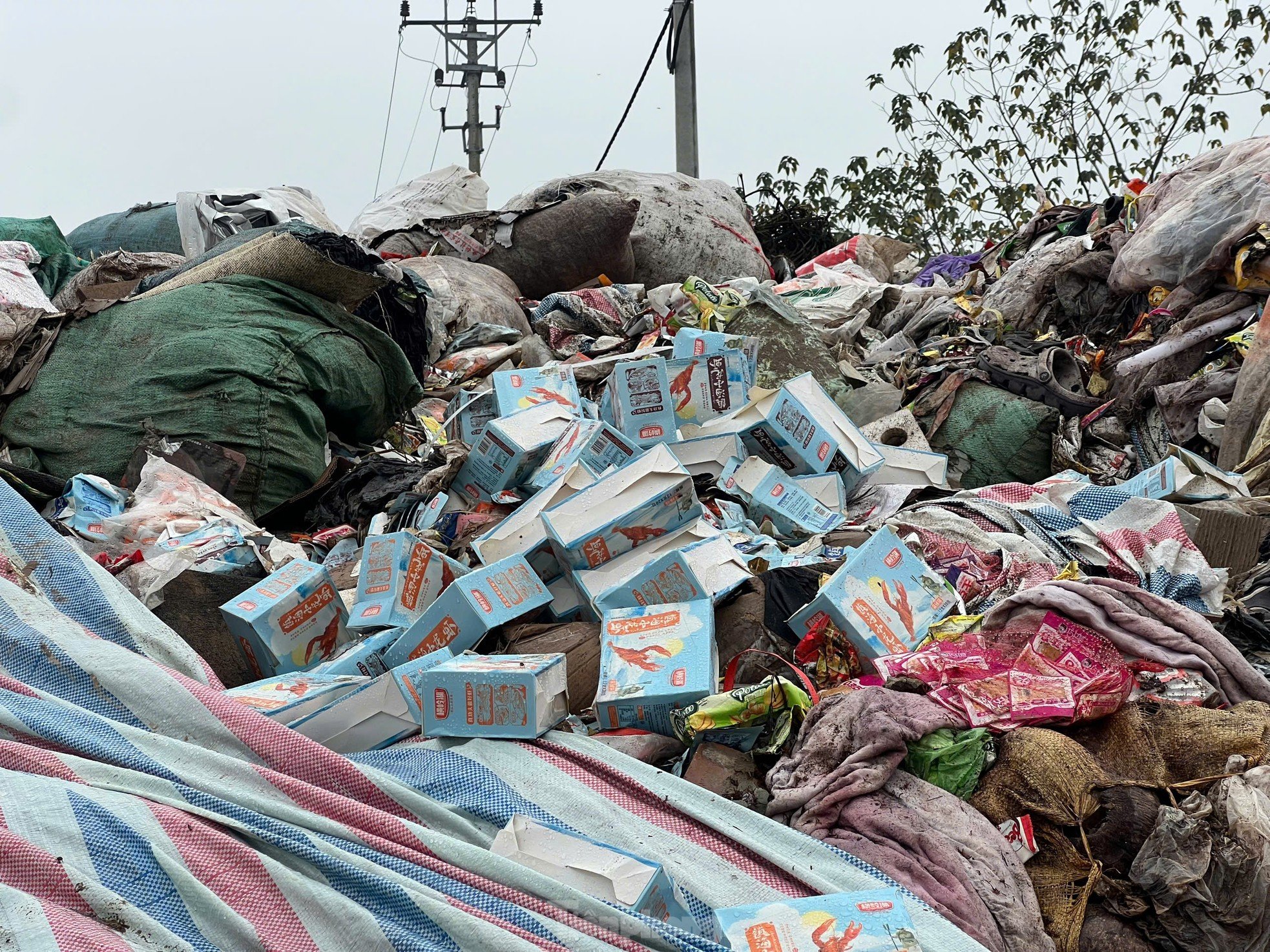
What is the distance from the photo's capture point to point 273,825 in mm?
1650

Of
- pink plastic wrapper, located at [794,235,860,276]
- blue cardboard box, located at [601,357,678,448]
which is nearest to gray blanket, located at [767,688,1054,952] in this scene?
blue cardboard box, located at [601,357,678,448]

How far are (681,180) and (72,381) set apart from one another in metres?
3.93

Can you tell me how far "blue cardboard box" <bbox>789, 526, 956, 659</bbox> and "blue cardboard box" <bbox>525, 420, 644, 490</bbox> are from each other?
29.8 inches

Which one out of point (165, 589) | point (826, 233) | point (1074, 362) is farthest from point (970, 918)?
point (826, 233)

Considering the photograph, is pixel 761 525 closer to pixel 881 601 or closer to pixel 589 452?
pixel 589 452

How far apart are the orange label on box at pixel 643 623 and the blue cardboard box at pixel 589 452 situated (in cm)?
70

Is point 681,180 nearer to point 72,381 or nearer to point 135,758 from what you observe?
point 72,381

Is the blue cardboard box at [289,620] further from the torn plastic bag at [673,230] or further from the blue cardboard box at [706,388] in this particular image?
the torn plastic bag at [673,230]

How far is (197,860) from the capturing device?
157 cm

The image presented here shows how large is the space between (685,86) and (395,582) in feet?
21.3

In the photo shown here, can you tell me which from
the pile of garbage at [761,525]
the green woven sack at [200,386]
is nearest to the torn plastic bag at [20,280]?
the pile of garbage at [761,525]

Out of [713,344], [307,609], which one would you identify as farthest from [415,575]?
[713,344]

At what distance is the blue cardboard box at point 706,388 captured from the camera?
3422 millimetres

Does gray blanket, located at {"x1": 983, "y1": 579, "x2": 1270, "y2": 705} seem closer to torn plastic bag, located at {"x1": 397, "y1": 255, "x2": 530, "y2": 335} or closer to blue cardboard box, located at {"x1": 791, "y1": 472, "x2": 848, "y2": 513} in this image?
blue cardboard box, located at {"x1": 791, "y1": 472, "x2": 848, "y2": 513}
